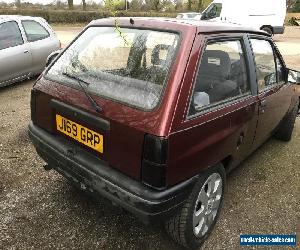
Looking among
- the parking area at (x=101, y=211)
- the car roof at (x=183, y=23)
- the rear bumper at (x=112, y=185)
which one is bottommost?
the parking area at (x=101, y=211)

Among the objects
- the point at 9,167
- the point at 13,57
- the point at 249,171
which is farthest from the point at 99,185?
the point at 13,57

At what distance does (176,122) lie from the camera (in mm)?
2088

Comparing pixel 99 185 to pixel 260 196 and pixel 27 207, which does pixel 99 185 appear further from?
pixel 260 196

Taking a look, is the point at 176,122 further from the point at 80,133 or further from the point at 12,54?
the point at 12,54

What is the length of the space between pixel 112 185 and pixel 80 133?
1.64ft

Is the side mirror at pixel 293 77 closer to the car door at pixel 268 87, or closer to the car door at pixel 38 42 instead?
the car door at pixel 268 87

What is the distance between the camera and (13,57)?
20.8 ft

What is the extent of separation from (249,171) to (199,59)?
2.06 m

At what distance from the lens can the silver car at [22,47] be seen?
627 centimetres

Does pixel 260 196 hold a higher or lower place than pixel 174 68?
lower

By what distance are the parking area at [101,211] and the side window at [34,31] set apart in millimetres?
3455

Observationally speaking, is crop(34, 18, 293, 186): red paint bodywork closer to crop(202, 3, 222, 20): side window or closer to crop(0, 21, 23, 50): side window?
crop(0, 21, 23, 50): side window

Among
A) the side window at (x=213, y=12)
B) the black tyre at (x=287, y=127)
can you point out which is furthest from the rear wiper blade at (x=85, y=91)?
the side window at (x=213, y=12)

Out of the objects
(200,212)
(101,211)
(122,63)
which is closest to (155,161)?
(200,212)
